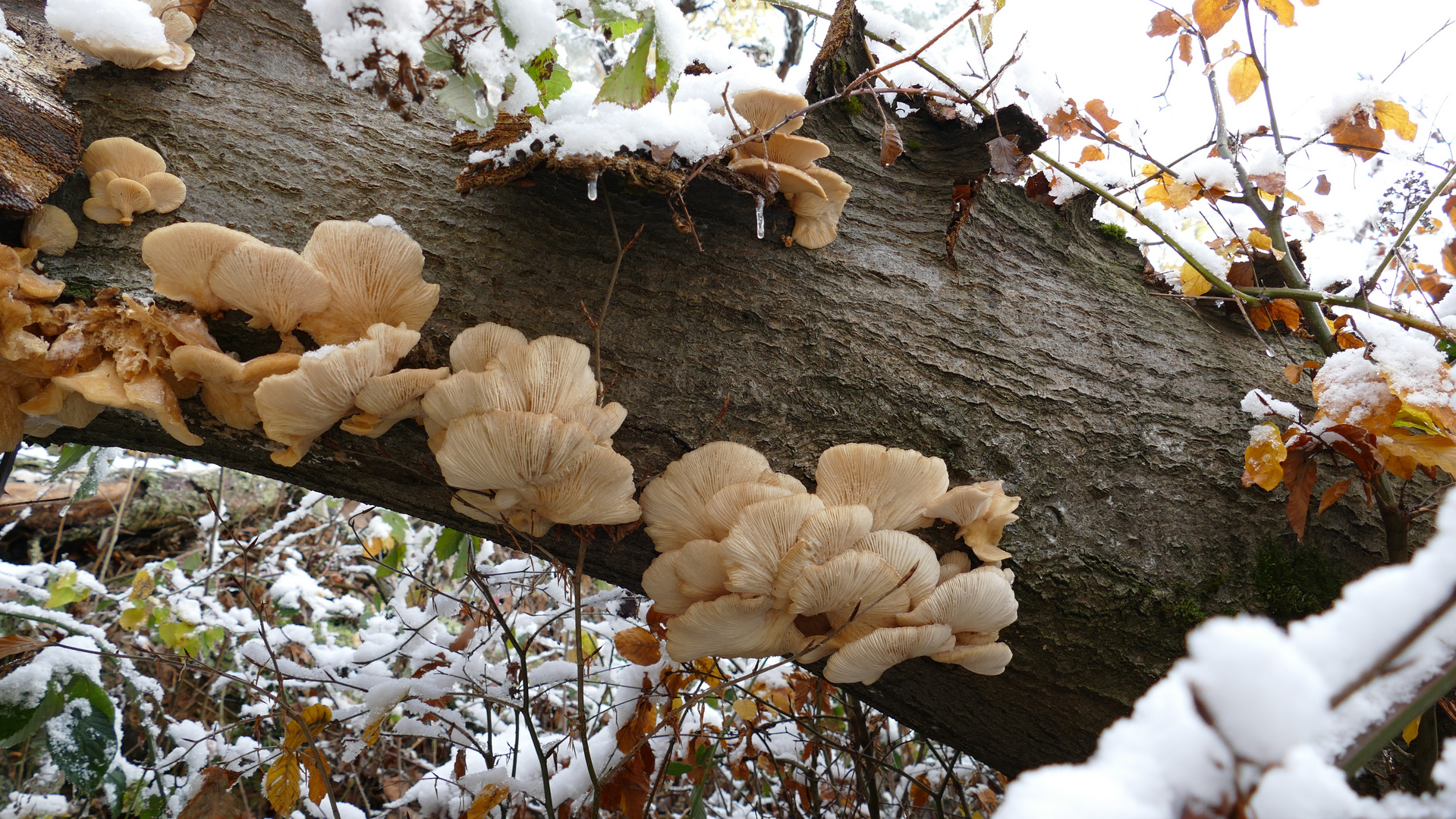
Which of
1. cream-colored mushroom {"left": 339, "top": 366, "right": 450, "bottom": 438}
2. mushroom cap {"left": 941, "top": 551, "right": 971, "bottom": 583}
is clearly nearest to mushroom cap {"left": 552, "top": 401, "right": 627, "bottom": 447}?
cream-colored mushroom {"left": 339, "top": 366, "right": 450, "bottom": 438}

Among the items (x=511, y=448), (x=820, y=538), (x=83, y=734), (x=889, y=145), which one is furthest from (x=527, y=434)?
(x=83, y=734)

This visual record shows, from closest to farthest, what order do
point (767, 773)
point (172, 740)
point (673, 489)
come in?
point (673, 489) < point (172, 740) < point (767, 773)

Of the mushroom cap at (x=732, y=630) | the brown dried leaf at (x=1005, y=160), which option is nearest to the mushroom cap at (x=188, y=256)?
the mushroom cap at (x=732, y=630)

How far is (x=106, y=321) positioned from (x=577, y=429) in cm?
101

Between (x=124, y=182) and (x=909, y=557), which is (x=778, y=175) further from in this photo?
(x=124, y=182)

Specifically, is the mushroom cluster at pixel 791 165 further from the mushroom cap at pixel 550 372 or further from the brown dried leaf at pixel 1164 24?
the brown dried leaf at pixel 1164 24

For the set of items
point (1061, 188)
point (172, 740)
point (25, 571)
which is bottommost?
point (172, 740)

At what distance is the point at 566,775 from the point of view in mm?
2445

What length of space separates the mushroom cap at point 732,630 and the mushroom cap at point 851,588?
A: 67mm

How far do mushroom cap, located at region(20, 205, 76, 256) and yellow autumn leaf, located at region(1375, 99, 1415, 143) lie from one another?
11.7ft

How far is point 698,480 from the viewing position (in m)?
1.50

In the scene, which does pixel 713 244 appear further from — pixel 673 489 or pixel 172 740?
pixel 172 740

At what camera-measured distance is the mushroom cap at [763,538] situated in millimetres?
1382

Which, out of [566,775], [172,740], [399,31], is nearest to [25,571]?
[172,740]
